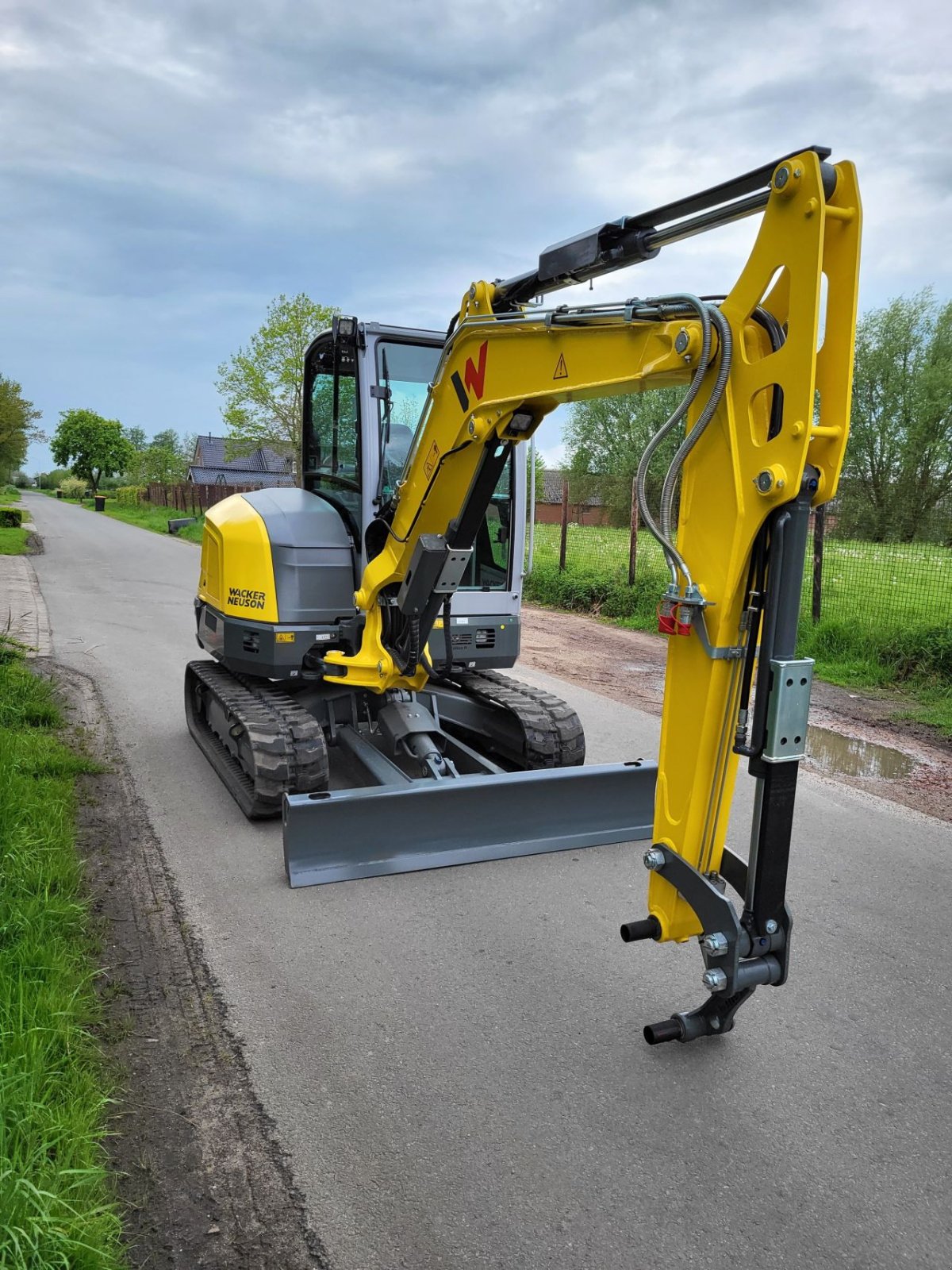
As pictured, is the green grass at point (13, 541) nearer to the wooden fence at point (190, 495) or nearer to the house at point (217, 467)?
the wooden fence at point (190, 495)

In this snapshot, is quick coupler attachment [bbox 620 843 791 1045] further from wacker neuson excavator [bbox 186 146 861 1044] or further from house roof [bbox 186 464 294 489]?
house roof [bbox 186 464 294 489]

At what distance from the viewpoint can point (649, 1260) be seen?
2.28 meters

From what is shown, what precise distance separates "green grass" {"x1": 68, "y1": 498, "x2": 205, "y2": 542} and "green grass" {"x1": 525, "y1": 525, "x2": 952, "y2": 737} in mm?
14310

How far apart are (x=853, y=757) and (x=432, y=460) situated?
4189mm

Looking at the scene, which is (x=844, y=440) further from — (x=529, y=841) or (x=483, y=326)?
(x=529, y=841)

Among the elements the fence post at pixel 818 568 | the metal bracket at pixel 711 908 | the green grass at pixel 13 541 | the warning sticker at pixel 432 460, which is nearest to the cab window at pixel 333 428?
the warning sticker at pixel 432 460

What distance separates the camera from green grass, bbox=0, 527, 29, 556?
66.3 feet

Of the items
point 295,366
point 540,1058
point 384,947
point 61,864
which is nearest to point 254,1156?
point 540,1058

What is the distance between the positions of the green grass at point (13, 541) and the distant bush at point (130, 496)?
36694 millimetres

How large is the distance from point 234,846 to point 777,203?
12.5ft

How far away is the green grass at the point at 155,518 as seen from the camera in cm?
3028

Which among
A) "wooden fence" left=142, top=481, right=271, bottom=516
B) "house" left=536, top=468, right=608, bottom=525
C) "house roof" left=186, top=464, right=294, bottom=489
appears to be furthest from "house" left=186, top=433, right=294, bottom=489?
"house" left=536, top=468, right=608, bottom=525

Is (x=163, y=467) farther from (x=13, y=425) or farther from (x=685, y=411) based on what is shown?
(x=685, y=411)

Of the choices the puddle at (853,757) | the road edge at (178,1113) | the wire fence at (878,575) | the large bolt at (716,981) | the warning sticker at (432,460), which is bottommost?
the road edge at (178,1113)
